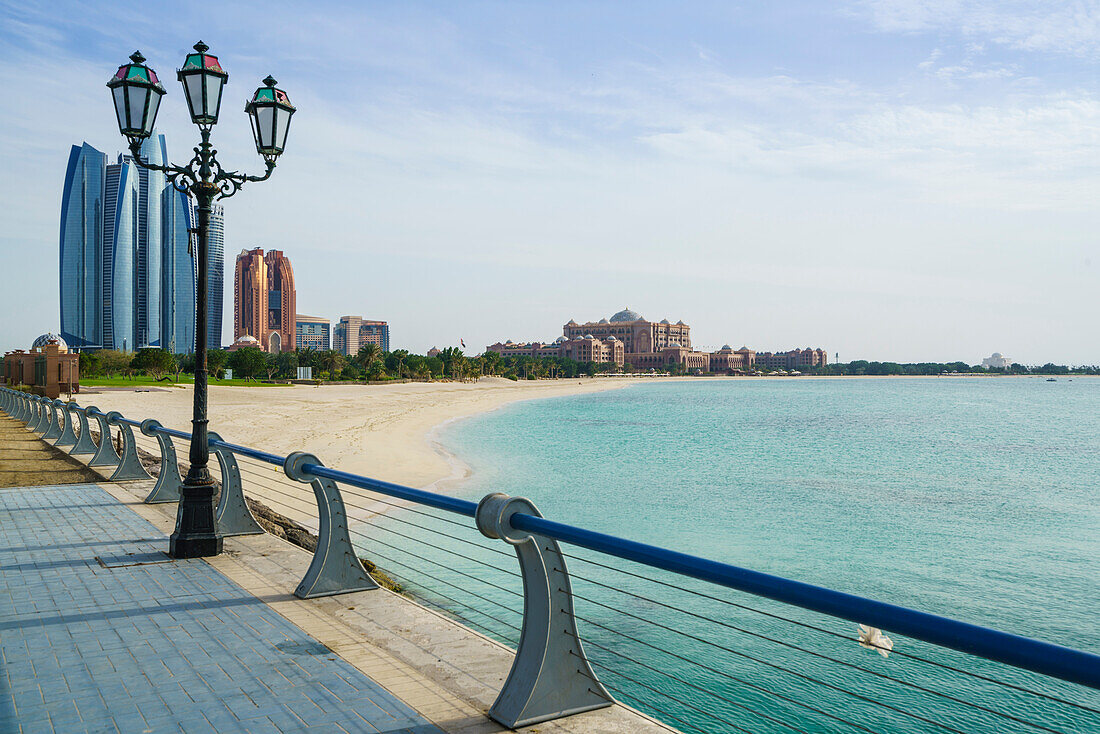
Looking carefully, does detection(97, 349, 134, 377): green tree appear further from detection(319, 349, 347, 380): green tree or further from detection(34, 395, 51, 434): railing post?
Result: detection(34, 395, 51, 434): railing post

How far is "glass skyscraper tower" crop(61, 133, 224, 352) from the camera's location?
135 meters

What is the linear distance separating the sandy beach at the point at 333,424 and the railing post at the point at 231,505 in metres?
13.6

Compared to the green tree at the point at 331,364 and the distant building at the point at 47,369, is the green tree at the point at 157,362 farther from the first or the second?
the distant building at the point at 47,369

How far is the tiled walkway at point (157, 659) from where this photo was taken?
3791mm

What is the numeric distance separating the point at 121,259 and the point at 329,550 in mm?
162510

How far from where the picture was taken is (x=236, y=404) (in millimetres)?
51219

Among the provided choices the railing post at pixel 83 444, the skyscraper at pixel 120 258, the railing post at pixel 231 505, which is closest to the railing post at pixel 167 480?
the railing post at pixel 231 505

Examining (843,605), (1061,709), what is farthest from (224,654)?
(1061,709)

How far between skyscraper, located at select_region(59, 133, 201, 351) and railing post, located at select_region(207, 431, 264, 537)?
128288 millimetres

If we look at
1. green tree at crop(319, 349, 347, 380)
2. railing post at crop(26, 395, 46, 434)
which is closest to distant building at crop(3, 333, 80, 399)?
railing post at crop(26, 395, 46, 434)

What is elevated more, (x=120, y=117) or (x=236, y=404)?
(x=120, y=117)

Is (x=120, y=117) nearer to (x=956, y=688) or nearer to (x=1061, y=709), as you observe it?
(x=956, y=688)

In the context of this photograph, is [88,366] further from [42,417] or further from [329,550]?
[329,550]

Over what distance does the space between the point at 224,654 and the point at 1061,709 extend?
9.78 meters
